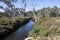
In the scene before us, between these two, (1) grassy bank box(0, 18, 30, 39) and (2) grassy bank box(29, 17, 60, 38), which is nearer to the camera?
(2) grassy bank box(29, 17, 60, 38)

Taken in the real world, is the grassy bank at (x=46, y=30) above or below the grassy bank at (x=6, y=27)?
above

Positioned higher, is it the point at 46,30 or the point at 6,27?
the point at 46,30

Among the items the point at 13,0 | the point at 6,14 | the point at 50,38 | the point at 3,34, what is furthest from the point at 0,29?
the point at 6,14

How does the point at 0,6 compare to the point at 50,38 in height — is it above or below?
above

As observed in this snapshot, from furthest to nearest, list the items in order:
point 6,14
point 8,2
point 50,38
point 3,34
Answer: point 6,14
point 8,2
point 3,34
point 50,38

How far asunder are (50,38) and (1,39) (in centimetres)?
1087

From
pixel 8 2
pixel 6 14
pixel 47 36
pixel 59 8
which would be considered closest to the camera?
pixel 47 36

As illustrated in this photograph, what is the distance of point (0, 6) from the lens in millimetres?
52125

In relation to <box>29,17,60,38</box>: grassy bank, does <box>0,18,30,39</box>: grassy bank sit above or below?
below

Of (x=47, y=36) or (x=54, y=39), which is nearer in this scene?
(x=54, y=39)

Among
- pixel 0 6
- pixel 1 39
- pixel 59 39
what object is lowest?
pixel 1 39

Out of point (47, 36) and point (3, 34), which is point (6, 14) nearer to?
point (3, 34)

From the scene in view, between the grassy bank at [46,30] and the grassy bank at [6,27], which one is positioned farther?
the grassy bank at [6,27]

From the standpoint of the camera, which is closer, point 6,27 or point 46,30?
point 46,30
